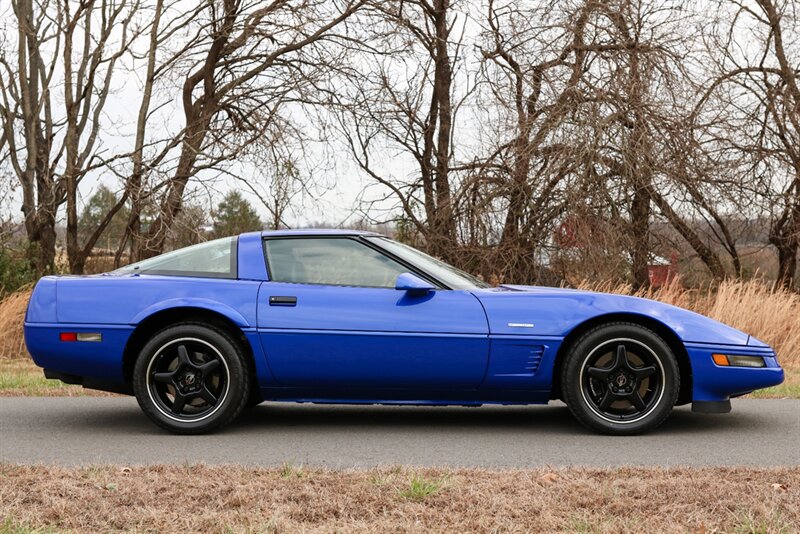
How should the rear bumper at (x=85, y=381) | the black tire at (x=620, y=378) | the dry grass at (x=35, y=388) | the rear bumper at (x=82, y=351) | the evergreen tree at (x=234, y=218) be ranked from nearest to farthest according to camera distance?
the black tire at (x=620, y=378) < the rear bumper at (x=82, y=351) < the rear bumper at (x=85, y=381) < the dry grass at (x=35, y=388) < the evergreen tree at (x=234, y=218)

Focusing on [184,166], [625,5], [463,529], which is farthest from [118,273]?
[625,5]

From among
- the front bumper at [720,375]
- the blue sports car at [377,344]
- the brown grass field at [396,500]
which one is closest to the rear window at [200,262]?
the blue sports car at [377,344]

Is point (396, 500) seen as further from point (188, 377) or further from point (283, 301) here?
point (188, 377)

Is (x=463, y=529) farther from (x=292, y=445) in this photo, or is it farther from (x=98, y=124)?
(x=98, y=124)

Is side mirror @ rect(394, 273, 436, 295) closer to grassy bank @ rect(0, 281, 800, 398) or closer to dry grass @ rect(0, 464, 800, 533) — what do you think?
dry grass @ rect(0, 464, 800, 533)

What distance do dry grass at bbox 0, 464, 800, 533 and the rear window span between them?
1882mm

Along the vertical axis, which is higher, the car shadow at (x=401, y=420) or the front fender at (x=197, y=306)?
the front fender at (x=197, y=306)

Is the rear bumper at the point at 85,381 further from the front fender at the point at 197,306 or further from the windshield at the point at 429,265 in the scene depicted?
the windshield at the point at 429,265

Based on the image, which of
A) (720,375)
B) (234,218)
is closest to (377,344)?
(720,375)

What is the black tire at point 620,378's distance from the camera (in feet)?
20.8

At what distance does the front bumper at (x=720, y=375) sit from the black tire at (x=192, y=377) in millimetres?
2856

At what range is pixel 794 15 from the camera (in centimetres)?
2006

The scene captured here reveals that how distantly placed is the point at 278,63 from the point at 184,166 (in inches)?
111

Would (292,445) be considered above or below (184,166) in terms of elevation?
below
